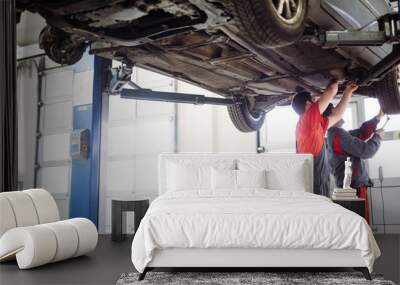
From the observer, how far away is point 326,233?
1.98 meters

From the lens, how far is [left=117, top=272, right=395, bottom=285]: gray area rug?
6.45 ft

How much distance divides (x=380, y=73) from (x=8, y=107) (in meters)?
2.95

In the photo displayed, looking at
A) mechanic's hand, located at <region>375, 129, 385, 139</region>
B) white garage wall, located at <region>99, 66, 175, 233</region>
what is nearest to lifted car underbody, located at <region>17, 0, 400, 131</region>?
mechanic's hand, located at <region>375, 129, 385, 139</region>

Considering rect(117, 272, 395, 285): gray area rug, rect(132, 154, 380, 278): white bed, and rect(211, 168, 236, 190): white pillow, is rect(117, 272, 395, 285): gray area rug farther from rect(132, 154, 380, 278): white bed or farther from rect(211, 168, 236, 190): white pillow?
rect(211, 168, 236, 190): white pillow

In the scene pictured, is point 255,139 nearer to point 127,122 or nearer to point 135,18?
point 127,122

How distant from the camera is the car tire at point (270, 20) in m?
2.09

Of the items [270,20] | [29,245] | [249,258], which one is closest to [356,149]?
[270,20]

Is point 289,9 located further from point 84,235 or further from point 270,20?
point 84,235

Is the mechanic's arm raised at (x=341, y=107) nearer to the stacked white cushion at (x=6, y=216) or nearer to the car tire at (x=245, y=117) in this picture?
the car tire at (x=245, y=117)

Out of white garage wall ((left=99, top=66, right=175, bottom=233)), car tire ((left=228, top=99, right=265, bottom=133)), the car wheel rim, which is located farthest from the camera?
white garage wall ((left=99, top=66, right=175, bottom=233))

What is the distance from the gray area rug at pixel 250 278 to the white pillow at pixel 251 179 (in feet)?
3.18

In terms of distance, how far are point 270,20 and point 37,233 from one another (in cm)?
178

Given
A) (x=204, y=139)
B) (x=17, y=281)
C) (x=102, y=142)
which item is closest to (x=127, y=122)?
(x=102, y=142)

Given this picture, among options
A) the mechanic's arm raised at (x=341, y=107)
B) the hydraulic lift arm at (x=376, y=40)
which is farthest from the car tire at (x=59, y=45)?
the mechanic's arm raised at (x=341, y=107)
